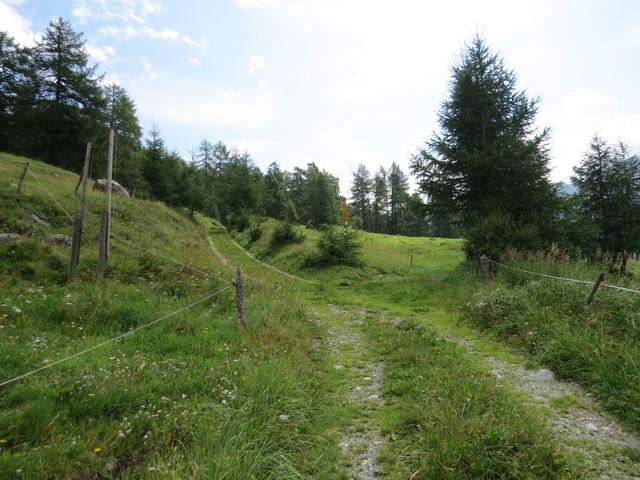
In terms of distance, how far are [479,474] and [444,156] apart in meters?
18.2

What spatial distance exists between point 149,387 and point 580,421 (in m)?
6.11

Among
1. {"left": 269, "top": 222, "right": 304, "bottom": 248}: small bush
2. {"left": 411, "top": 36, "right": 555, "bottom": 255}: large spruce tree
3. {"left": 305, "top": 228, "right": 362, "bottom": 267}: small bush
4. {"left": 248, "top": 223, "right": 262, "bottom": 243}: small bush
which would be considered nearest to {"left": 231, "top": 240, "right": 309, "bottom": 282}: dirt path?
{"left": 248, "top": 223, "right": 262, "bottom": 243}: small bush

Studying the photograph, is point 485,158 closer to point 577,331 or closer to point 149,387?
point 577,331

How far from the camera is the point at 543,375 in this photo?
20.9ft

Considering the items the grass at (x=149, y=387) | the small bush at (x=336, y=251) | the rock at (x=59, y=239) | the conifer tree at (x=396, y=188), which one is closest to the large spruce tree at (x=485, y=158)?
the small bush at (x=336, y=251)

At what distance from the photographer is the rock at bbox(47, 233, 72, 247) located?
1168cm

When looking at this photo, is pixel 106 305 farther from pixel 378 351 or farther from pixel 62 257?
pixel 378 351

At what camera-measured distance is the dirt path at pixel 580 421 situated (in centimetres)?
395

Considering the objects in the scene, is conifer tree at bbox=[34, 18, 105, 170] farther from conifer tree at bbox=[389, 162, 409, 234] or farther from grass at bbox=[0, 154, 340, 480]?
conifer tree at bbox=[389, 162, 409, 234]

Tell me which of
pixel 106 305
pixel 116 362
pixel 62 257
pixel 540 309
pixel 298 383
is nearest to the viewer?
pixel 116 362

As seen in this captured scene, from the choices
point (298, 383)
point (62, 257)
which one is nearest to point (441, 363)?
Result: point (298, 383)

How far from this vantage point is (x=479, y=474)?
3.76 meters

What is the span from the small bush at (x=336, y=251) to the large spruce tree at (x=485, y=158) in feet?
19.8

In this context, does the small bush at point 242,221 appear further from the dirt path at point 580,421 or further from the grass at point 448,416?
the dirt path at point 580,421
